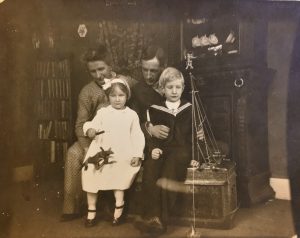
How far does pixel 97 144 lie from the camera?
6.82ft

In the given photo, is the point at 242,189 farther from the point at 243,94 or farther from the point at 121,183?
the point at 121,183

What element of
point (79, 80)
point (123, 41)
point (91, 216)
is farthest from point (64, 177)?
point (123, 41)

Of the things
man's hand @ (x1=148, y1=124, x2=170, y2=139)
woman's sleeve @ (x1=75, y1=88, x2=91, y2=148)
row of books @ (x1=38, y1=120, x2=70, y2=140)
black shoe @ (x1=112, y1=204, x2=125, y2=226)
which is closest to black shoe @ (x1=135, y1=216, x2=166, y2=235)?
black shoe @ (x1=112, y1=204, x2=125, y2=226)

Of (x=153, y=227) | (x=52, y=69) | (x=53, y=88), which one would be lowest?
(x=153, y=227)

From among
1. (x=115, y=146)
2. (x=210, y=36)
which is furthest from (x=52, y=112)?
(x=210, y=36)

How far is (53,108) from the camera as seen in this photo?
7.01ft

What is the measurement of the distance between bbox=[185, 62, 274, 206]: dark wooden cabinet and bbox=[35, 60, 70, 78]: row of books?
831 millimetres

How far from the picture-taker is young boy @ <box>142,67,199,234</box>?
2.03 meters

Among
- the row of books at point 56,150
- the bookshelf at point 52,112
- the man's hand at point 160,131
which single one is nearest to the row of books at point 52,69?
the bookshelf at point 52,112

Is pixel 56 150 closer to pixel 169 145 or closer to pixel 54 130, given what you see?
pixel 54 130

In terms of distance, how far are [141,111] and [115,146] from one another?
0.28 m

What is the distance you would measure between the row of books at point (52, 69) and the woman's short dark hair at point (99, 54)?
→ 157 mm

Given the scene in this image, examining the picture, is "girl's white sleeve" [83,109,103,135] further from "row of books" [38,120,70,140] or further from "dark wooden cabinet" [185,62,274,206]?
"dark wooden cabinet" [185,62,274,206]

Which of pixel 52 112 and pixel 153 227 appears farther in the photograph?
pixel 52 112
